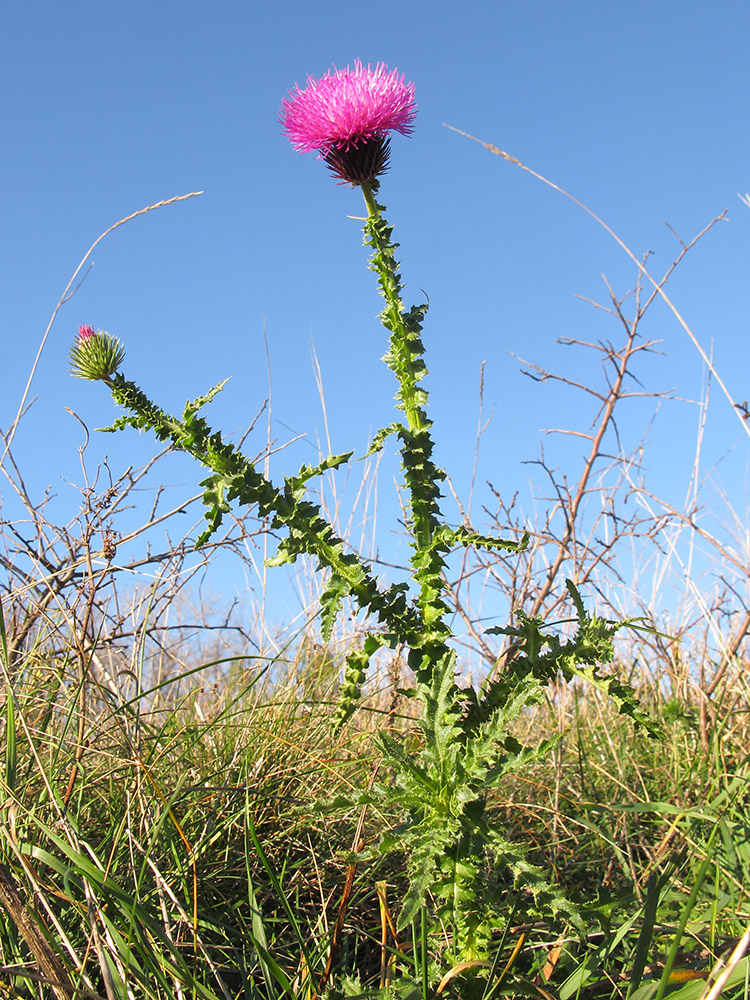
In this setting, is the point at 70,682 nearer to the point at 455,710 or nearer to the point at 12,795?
the point at 12,795

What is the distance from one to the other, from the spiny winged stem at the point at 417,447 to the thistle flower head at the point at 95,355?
2.36 feet

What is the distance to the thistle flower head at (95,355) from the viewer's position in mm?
2027

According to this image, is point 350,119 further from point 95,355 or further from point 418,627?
point 418,627

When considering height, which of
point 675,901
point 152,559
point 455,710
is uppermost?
point 152,559

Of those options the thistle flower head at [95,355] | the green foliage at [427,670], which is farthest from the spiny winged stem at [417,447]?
the thistle flower head at [95,355]

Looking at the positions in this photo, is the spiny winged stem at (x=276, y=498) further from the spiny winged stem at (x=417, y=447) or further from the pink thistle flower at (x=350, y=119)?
the pink thistle flower at (x=350, y=119)

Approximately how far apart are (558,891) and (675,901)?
905 mm

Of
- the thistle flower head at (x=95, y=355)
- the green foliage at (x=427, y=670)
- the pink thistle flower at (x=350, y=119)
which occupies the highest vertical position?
the pink thistle flower at (x=350, y=119)

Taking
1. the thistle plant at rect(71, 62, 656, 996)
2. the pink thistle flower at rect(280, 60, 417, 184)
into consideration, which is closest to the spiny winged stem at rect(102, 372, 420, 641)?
the thistle plant at rect(71, 62, 656, 996)

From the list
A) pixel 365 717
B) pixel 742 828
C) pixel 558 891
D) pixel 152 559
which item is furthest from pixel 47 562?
pixel 742 828

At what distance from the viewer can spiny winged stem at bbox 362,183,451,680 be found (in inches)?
77.1

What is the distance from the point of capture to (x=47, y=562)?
3082mm

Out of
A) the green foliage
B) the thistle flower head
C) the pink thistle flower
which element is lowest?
the green foliage

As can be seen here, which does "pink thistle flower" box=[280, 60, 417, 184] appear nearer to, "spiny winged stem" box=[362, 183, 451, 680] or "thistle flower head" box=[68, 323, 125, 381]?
"spiny winged stem" box=[362, 183, 451, 680]
